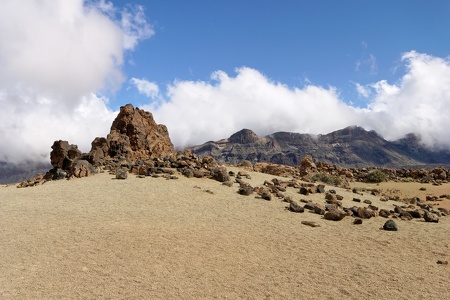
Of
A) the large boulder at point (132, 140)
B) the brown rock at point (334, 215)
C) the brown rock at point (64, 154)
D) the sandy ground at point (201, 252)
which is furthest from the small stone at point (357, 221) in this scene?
the brown rock at point (64, 154)

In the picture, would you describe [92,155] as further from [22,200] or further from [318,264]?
[318,264]

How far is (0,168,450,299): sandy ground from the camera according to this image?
8328mm

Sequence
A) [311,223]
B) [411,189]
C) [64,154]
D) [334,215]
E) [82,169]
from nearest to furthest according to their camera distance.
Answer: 1. [311,223]
2. [334,215]
3. [82,169]
4. [64,154]
5. [411,189]

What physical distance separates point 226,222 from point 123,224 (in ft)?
13.8

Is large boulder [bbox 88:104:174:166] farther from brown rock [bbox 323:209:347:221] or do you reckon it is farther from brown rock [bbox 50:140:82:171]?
brown rock [bbox 323:209:347:221]

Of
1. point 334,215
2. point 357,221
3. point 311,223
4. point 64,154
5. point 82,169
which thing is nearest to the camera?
point 311,223

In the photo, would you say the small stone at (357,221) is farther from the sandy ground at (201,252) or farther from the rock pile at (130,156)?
the rock pile at (130,156)

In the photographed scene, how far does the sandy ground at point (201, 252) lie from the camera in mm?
8328

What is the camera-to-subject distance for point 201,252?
10.8 metres

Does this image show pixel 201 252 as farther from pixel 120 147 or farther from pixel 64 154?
pixel 120 147

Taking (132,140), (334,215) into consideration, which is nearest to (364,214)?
(334,215)

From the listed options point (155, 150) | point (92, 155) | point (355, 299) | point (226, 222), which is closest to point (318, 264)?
point (355, 299)

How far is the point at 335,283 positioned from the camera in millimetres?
8805

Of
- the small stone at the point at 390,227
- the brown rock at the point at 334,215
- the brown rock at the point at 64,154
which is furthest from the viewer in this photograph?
the brown rock at the point at 64,154
